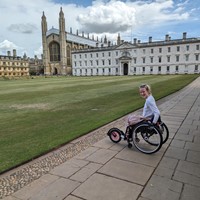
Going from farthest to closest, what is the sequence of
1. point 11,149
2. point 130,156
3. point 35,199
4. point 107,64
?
1. point 107,64
2. point 11,149
3. point 130,156
4. point 35,199

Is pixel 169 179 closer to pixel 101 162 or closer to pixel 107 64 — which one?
pixel 101 162

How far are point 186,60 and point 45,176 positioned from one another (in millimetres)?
66298

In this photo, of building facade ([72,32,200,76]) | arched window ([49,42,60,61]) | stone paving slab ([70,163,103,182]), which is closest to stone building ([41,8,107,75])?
arched window ([49,42,60,61])

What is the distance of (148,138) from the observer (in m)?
4.41

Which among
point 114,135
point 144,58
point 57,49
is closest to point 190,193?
point 114,135

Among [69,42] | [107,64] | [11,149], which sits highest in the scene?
[69,42]

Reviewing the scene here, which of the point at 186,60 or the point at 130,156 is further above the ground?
the point at 186,60

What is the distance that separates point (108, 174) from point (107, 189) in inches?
16.8

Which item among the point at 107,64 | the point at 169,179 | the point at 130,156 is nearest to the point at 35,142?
the point at 130,156

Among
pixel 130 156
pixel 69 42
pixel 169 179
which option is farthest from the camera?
pixel 69 42

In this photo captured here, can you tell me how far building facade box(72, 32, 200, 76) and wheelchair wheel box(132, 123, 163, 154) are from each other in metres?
63.7

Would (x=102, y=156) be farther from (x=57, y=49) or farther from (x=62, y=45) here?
(x=57, y=49)

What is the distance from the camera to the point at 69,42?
302 ft

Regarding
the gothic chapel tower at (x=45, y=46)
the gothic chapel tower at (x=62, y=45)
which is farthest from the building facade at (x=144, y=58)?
the gothic chapel tower at (x=45, y=46)
